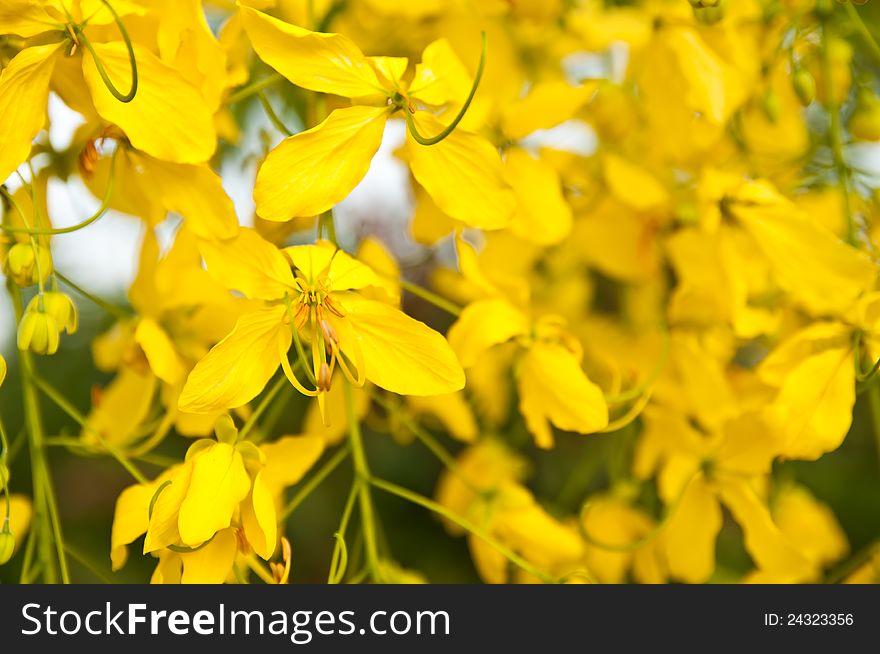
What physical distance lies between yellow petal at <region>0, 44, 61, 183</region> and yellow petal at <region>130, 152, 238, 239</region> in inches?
3.5

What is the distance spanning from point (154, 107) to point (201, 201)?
0.22 feet

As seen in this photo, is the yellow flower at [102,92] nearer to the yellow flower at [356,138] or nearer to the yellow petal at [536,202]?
the yellow flower at [356,138]

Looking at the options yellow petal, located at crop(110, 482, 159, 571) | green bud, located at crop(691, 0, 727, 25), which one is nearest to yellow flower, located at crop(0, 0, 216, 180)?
yellow petal, located at crop(110, 482, 159, 571)

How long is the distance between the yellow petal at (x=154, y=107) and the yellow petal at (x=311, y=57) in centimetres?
5

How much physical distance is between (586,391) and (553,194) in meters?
0.18

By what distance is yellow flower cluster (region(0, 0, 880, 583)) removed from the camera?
2.13 feet

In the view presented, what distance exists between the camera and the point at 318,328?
0.67 m

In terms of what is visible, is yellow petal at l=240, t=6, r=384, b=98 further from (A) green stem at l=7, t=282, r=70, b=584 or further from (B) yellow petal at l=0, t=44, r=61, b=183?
(A) green stem at l=7, t=282, r=70, b=584

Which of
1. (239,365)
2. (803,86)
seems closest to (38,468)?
(239,365)

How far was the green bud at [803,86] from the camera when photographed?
2.72 feet

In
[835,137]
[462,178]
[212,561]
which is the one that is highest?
[835,137]

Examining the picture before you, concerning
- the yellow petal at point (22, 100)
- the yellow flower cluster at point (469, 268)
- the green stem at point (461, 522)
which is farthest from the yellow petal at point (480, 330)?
the yellow petal at point (22, 100)

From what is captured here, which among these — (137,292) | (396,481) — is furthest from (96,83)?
(396,481)

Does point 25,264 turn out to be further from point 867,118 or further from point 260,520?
point 867,118
